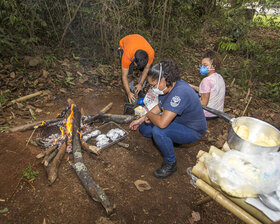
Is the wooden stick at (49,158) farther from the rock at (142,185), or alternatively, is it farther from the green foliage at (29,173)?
the rock at (142,185)

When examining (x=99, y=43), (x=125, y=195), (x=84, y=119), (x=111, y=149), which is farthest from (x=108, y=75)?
(x=125, y=195)

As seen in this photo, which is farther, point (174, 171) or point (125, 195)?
point (174, 171)

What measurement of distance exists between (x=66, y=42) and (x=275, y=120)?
24.3ft

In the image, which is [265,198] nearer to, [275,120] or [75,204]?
[75,204]

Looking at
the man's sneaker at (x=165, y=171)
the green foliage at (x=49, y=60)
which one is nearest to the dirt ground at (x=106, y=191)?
the man's sneaker at (x=165, y=171)

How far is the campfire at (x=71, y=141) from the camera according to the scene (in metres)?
2.61

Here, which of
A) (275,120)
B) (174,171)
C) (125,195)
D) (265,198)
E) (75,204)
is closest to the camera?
(265,198)

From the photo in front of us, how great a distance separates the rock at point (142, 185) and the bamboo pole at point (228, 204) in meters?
1.18

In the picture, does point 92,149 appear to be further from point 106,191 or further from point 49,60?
point 49,60

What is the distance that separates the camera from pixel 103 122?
164 inches

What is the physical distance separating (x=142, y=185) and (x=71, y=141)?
150cm

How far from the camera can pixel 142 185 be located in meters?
2.95

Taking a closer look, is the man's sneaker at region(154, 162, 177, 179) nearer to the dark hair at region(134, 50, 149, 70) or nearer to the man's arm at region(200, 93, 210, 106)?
the man's arm at region(200, 93, 210, 106)

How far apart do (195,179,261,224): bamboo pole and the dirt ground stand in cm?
98
